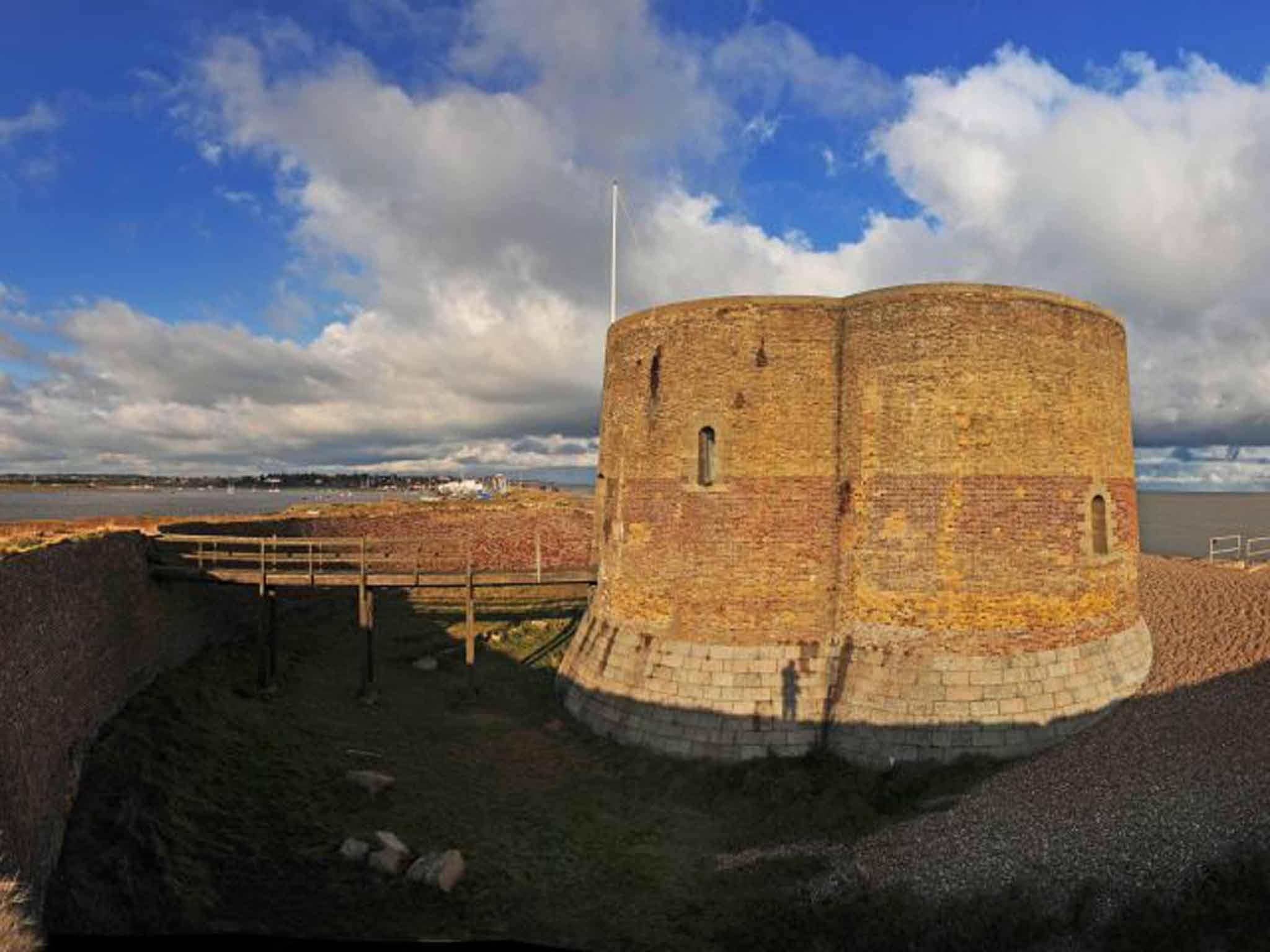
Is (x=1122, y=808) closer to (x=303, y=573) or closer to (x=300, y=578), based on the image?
(x=300, y=578)

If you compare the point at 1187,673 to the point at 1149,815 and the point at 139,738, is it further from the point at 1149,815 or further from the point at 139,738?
the point at 139,738

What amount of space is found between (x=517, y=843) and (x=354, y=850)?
2391 mm

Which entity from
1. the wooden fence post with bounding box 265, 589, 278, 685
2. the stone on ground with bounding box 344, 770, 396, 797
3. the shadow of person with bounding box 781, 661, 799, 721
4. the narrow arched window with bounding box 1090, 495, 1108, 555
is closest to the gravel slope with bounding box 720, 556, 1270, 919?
the narrow arched window with bounding box 1090, 495, 1108, 555

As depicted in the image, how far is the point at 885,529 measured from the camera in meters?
14.7

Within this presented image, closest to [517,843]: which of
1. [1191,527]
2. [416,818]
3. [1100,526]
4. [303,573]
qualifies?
[416,818]

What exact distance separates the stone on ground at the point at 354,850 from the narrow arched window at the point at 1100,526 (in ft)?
43.9

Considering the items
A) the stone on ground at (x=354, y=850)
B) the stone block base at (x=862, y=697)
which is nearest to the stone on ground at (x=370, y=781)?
the stone on ground at (x=354, y=850)

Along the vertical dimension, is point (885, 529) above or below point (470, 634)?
above

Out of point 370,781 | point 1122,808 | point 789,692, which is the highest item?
point 789,692

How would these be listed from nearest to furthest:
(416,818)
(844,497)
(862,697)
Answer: (416,818) < (862,697) < (844,497)

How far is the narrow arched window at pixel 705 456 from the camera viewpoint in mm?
15859

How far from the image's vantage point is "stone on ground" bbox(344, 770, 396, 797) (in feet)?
45.3

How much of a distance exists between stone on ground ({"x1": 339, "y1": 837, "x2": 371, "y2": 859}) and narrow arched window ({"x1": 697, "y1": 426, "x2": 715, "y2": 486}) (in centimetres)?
836

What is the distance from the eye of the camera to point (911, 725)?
13.8 metres
